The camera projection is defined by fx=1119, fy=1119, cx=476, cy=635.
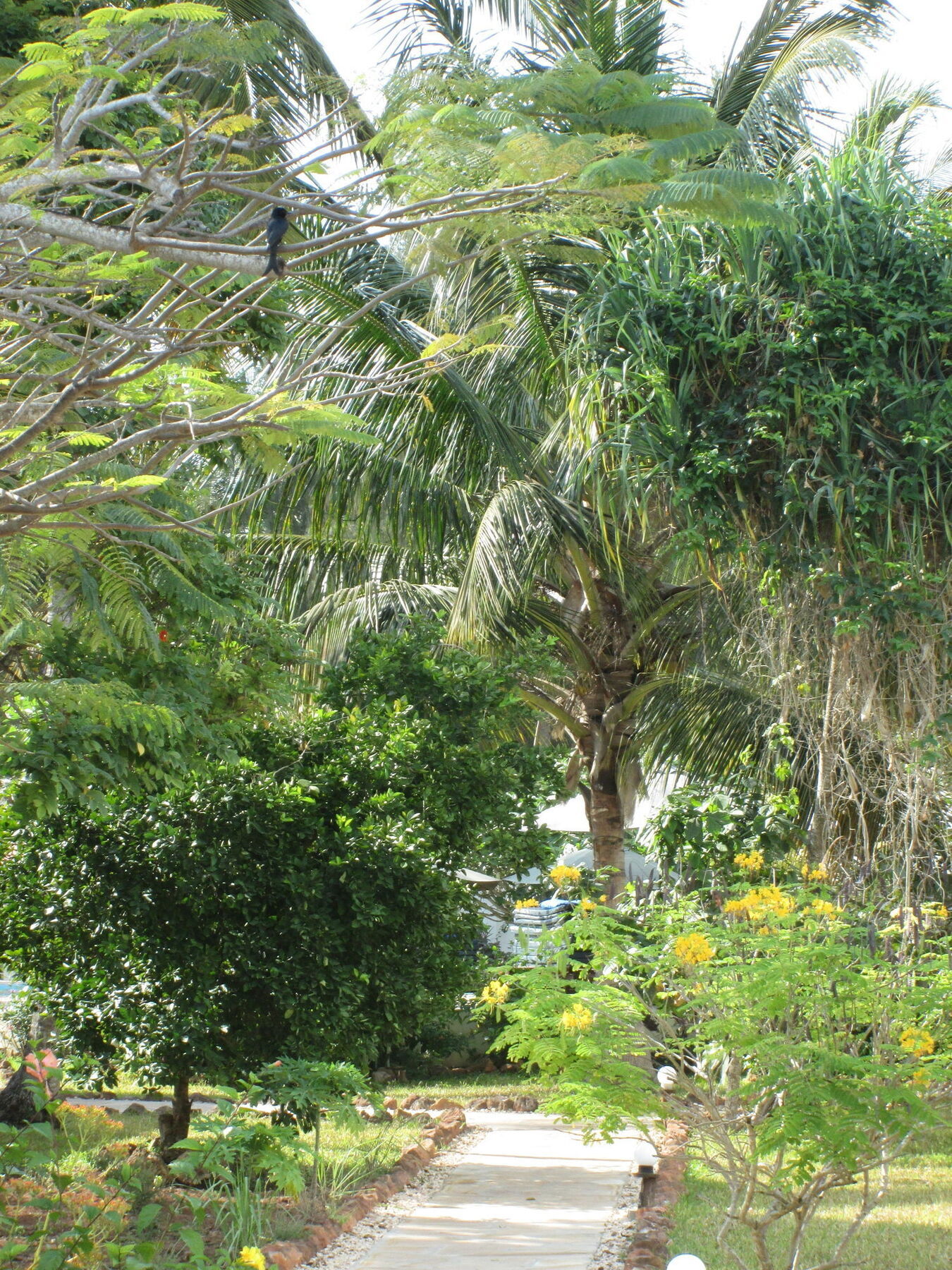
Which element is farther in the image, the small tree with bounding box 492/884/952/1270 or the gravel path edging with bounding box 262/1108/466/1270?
the gravel path edging with bounding box 262/1108/466/1270

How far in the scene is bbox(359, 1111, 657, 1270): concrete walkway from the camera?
5.14 meters

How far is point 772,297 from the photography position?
20.4ft

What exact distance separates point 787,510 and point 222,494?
215 inches

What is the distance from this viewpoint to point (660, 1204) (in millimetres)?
6035

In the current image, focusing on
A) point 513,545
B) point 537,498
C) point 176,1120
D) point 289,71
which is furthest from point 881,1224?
point 289,71

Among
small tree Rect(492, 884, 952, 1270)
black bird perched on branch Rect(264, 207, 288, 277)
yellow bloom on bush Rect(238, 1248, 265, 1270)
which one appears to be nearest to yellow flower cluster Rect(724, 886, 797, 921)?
small tree Rect(492, 884, 952, 1270)

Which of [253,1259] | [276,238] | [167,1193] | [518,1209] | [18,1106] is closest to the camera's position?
[276,238]

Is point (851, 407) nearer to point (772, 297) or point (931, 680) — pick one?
point (772, 297)

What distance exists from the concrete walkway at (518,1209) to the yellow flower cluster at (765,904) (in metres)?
1.05

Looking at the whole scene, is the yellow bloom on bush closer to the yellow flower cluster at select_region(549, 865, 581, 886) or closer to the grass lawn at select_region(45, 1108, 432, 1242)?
the grass lawn at select_region(45, 1108, 432, 1242)

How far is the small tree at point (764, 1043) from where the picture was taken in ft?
11.6

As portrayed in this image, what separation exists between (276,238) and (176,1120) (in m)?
5.48

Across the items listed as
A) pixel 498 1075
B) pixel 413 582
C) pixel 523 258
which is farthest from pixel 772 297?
pixel 498 1075

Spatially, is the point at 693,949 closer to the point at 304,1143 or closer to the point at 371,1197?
the point at 304,1143
